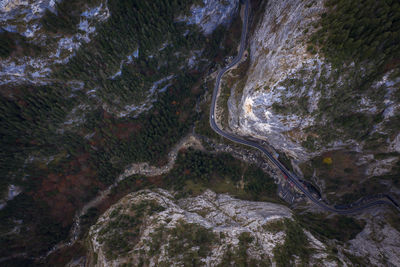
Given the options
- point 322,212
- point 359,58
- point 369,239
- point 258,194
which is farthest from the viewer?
point 258,194

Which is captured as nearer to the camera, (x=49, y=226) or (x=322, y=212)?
(x=322, y=212)

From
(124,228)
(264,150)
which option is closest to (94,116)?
(124,228)

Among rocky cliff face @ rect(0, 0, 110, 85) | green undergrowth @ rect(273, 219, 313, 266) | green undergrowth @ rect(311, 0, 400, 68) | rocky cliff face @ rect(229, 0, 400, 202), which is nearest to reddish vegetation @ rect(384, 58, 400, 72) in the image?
rocky cliff face @ rect(229, 0, 400, 202)

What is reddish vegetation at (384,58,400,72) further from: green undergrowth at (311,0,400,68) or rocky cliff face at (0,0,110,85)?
rocky cliff face at (0,0,110,85)

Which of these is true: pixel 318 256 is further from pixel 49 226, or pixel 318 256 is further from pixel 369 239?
pixel 49 226

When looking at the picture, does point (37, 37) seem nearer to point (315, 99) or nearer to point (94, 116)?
point (94, 116)

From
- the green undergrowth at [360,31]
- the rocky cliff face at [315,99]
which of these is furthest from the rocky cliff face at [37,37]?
the green undergrowth at [360,31]

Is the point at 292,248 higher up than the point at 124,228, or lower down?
lower down

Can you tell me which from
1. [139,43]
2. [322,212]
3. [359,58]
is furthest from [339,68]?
[139,43]

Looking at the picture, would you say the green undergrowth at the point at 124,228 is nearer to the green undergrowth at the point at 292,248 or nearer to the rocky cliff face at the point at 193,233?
the rocky cliff face at the point at 193,233
